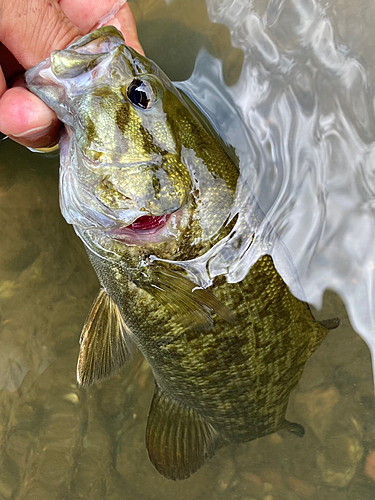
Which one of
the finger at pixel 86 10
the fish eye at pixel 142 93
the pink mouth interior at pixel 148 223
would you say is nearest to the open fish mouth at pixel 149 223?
the pink mouth interior at pixel 148 223

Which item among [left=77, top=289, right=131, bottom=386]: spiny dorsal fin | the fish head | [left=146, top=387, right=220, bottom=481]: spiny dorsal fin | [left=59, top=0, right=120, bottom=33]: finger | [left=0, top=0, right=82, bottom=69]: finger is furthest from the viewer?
[left=146, top=387, right=220, bottom=481]: spiny dorsal fin

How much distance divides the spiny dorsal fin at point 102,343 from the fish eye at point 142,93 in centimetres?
110

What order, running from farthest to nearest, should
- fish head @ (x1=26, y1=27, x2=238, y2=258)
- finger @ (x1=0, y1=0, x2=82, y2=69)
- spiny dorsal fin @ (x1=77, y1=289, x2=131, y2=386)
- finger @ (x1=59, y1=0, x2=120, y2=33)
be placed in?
1. spiny dorsal fin @ (x1=77, y1=289, x2=131, y2=386)
2. finger @ (x1=59, y1=0, x2=120, y2=33)
3. finger @ (x1=0, y1=0, x2=82, y2=69)
4. fish head @ (x1=26, y1=27, x2=238, y2=258)

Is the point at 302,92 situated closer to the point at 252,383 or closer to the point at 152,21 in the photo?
the point at 152,21

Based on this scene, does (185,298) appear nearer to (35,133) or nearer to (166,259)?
(166,259)

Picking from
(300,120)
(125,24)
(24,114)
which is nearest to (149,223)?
(24,114)

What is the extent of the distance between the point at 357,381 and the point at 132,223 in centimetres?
211

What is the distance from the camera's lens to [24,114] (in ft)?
5.42

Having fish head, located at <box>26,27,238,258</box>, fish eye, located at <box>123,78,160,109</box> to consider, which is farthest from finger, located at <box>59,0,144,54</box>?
fish eye, located at <box>123,78,160,109</box>

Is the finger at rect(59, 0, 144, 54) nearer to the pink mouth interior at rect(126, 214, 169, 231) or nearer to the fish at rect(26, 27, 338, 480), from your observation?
the fish at rect(26, 27, 338, 480)

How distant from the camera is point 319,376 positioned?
3.00m

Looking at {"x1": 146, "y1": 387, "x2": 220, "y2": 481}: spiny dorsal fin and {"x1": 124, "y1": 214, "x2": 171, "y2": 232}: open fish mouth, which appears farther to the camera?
{"x1": 146, "y1": 387, "x2": 220, "y2": 481}: spiny dorsal fin

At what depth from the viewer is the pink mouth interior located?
1836mm

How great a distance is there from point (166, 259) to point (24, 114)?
2.80 ft
